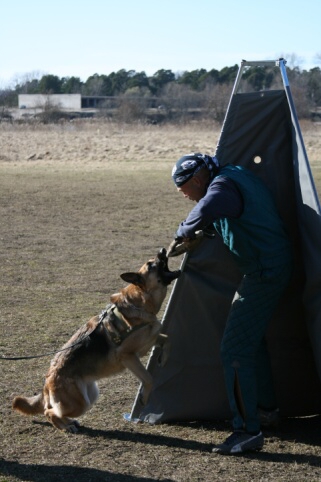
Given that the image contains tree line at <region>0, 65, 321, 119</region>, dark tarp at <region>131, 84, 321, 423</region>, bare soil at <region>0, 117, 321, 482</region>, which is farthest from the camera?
tree line at <region>0, 65, 321, 119</region>

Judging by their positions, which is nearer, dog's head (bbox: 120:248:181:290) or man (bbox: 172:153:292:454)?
man (bbox: 172:153:292:454)

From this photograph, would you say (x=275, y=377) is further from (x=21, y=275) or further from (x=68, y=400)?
(x=21, y=275)

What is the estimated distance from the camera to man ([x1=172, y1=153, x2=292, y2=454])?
521cm

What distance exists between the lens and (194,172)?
17.4 feet

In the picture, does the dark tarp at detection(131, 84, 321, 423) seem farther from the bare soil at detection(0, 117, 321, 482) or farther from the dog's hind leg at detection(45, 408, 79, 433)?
the dog's hind leg at detection(45, 408, 79, 433)

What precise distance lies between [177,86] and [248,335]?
79395mm

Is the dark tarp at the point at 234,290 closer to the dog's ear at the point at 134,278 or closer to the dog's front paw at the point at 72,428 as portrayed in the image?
the dog's ear at the point at 134,278

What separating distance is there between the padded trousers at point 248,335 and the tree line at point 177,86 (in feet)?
165

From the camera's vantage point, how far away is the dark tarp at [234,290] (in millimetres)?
5547

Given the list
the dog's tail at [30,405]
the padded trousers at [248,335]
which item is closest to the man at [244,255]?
the padded trousers at [248,335]

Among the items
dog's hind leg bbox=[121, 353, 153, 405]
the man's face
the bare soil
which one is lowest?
the bare soil

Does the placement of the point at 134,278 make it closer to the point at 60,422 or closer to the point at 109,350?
the point at 109,350

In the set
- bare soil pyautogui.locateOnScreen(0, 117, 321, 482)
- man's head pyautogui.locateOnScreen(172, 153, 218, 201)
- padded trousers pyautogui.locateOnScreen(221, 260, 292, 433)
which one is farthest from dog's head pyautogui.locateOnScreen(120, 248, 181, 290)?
bare soil pyautogui.locateOnScreen(0, 117, 321, 482)

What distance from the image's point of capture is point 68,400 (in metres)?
5.86
